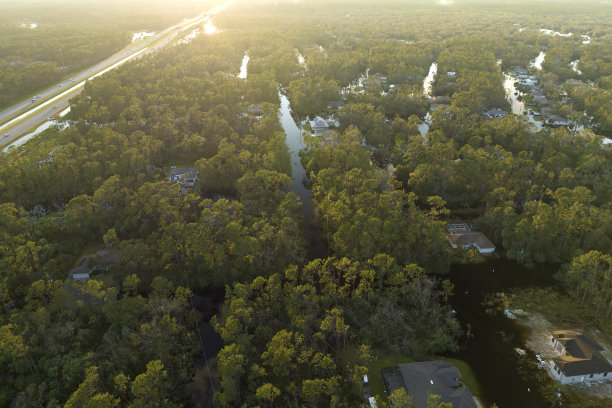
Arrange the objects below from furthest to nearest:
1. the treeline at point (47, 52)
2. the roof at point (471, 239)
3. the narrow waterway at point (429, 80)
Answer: the narrow waterway at point (429, 80) → the treeline at point (47, 52) → the roof at point (471, 239)

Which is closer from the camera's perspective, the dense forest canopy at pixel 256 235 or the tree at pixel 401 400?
the tree at pixel 401 400

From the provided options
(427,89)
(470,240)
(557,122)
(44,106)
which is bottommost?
(470,240)

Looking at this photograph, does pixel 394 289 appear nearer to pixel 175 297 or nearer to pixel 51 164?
pixel 175 297

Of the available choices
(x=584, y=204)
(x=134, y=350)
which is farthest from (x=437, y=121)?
(x=134, y=350)

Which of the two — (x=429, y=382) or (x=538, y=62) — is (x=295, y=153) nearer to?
(x=429, y=382)

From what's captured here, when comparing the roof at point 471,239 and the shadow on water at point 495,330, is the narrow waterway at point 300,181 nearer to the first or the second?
the roof at point 471,239

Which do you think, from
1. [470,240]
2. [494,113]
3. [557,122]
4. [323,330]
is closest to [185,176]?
[323,330]

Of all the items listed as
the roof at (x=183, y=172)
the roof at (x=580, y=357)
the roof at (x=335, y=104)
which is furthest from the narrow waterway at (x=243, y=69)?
the roof at (x=580, y=357)

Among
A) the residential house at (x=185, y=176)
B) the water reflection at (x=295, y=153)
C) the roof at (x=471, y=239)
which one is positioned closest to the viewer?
the roof at (x=471, y=239)
